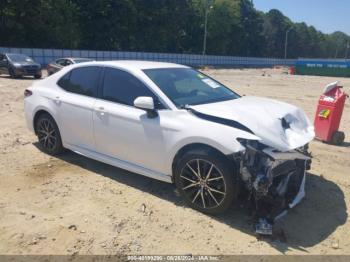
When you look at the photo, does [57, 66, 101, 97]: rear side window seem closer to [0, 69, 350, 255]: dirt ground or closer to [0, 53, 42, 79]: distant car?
[0, 69, 350, 255]: dirt ground

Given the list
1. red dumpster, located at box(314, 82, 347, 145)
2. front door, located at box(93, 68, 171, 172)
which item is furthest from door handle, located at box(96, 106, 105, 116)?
red dumpster, located at box(314, 82, 347, 145)

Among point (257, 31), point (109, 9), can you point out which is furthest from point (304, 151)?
point (257, 31)

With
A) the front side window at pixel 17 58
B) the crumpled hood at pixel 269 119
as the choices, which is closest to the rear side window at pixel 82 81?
the crumpled hood at pixel 269 119

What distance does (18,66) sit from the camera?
70.4 ft

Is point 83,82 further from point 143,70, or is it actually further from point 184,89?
point 184,89

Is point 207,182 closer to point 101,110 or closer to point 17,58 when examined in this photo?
point 101,110

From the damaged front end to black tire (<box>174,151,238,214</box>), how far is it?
18 centimetres

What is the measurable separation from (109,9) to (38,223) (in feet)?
173

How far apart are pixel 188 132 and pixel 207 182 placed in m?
0.63

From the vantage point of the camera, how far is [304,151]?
4.77 metres

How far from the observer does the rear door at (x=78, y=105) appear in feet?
18.2

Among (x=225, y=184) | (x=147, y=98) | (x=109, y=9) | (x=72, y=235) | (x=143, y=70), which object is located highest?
(x=109, y=9)

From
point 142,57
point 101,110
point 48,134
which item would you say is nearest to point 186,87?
point 101,110

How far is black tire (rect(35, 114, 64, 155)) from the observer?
6207 millimetres
